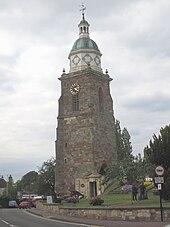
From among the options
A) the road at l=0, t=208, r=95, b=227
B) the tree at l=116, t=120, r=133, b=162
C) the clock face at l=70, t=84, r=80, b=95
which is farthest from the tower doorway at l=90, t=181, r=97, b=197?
the road at l=0, t=208, r=95, b=227

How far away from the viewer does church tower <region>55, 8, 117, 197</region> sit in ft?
210

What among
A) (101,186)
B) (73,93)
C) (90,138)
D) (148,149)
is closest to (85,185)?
(101,186)

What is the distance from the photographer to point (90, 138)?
64.2 meters

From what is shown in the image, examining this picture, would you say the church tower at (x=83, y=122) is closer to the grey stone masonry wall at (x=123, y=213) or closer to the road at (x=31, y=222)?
the road at (x=31, y=222)

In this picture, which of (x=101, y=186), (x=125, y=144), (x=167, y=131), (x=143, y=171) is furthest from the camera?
(x=125, y=144)

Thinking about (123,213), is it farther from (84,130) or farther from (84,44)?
(84,44)

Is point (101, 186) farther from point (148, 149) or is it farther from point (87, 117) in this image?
point (148, 149)

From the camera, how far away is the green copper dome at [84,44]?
230 ft

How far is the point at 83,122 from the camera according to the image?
65.7 meters

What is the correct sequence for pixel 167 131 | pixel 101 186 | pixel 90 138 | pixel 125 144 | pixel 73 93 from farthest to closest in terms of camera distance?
pixel 125 144
pixel 73 93
pixel 90 138
pixel 101 186
pixel 167 131

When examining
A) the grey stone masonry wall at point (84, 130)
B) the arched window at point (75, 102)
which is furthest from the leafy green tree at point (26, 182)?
the arched window at point (75, 102)

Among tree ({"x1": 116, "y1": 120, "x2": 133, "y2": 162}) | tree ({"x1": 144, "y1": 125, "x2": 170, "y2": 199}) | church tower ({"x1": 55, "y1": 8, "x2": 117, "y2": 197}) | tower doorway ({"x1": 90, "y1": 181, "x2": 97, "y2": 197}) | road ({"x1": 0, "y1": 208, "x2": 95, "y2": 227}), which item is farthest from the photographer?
tree ({"x1": 116, "y1": 120, "x2": 133, "y2": 162})

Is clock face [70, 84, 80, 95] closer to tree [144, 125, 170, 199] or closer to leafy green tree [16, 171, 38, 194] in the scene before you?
tree [144, 125, 170, 199]

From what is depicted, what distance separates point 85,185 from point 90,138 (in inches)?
294
